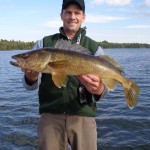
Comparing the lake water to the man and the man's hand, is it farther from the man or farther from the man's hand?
the man's hand

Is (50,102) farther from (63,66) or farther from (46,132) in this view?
(63,66)

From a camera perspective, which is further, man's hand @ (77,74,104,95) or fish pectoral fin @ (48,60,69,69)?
man's hand @ (77,74,104,95)

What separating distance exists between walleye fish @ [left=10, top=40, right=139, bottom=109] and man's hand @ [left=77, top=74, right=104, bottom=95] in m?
0.06

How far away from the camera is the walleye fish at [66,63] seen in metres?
4.77

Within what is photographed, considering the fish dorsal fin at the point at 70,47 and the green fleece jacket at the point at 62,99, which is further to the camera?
the green fleece jacket at the point at 62,99

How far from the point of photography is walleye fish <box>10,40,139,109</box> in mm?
4770

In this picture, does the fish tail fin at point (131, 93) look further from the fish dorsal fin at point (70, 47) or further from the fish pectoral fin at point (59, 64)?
the fish pectoral fin at point (59, 64)

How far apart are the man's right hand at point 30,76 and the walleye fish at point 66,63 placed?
147mm

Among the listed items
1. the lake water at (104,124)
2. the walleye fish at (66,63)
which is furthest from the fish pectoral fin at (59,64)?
the lake water at (104,124)

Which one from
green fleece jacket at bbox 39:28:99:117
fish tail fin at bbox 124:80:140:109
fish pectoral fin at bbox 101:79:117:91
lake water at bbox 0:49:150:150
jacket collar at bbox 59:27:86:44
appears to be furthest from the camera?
lake water at bbox 0:49:150:150

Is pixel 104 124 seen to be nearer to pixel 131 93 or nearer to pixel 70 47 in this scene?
pixel 131 93

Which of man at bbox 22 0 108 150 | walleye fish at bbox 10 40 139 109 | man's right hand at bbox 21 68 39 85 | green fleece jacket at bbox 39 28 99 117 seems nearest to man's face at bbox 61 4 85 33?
man at bbox 22 0 108 150

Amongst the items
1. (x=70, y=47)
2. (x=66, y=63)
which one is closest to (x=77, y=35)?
(x=70, y=47)

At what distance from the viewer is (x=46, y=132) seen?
549 cm
